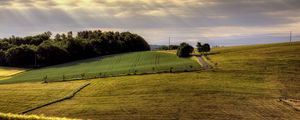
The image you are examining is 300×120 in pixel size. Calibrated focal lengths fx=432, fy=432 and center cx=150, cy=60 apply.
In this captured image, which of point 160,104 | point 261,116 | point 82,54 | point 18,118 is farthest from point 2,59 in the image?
point 18,118

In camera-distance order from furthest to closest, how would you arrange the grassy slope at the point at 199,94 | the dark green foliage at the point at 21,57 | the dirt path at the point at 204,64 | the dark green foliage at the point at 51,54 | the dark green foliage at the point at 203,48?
the dark green foliage at the point at 21,57, the dark green foliage at the point at 51,54, the dark green foliage at the point at 203,48, the dirt path at the point at 204,64, the grassy slope at the point at 199,94

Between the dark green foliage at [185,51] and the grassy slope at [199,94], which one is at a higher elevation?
the dark green foliage at [185,51]

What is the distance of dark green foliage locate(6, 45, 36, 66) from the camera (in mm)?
148125

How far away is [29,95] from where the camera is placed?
69000mm

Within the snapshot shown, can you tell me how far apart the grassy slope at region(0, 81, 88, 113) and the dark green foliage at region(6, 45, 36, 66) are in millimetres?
70501

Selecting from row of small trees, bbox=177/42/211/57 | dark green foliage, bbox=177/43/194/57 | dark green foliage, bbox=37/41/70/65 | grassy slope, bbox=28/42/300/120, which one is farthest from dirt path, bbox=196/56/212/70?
dark green foliage, bbox=37/41/70/65

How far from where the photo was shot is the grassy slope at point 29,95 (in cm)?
6046

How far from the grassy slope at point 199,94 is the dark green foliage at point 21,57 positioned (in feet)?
244

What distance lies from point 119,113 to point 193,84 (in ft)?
66.3

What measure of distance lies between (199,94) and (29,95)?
2722cm

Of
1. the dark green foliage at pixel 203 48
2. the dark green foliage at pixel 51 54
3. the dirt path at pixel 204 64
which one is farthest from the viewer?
the dark green foliage at pixel 51 54

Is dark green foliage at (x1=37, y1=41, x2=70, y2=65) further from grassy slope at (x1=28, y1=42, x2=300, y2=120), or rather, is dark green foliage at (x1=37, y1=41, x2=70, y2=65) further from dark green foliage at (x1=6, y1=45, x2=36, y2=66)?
grassy slope at (x1=28, y1=42, x2=300, y2=120)

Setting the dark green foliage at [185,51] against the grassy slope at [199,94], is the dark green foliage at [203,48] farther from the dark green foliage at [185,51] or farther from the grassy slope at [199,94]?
the grassy slope at [199,94]

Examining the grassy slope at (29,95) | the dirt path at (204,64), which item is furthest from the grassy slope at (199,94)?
the grassy slope at (29,95)
